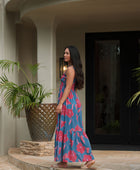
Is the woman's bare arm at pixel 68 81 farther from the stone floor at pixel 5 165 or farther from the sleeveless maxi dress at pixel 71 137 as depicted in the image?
the stone floor at pixel 5 165

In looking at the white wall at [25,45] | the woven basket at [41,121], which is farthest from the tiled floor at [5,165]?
the white wall at [25,45]

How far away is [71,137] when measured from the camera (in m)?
4.81

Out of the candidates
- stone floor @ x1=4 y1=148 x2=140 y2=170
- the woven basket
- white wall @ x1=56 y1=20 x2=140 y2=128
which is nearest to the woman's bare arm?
stone floor @ x1=4 y1=148 x2=140 y2=170

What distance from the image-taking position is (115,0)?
18.5 ft

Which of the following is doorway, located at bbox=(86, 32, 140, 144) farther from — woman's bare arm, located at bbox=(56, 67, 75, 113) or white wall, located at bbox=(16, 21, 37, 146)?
woman's bare arm, located at bbox=(56, 67, 75, 113)

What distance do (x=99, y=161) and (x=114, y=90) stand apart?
2683 millimetres

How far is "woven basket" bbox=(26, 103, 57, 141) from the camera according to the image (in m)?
6.17

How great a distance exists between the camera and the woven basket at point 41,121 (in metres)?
6.17

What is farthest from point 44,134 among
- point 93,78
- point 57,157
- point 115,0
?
point 115,0

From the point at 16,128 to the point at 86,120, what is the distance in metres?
1.44

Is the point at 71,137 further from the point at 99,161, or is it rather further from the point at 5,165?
the point at 5,165

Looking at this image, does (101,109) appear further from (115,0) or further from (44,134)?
(115,0)

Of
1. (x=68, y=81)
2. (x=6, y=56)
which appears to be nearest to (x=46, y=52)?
(x=6, y=56)

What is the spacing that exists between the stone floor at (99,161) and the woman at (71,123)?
0.65 feet
